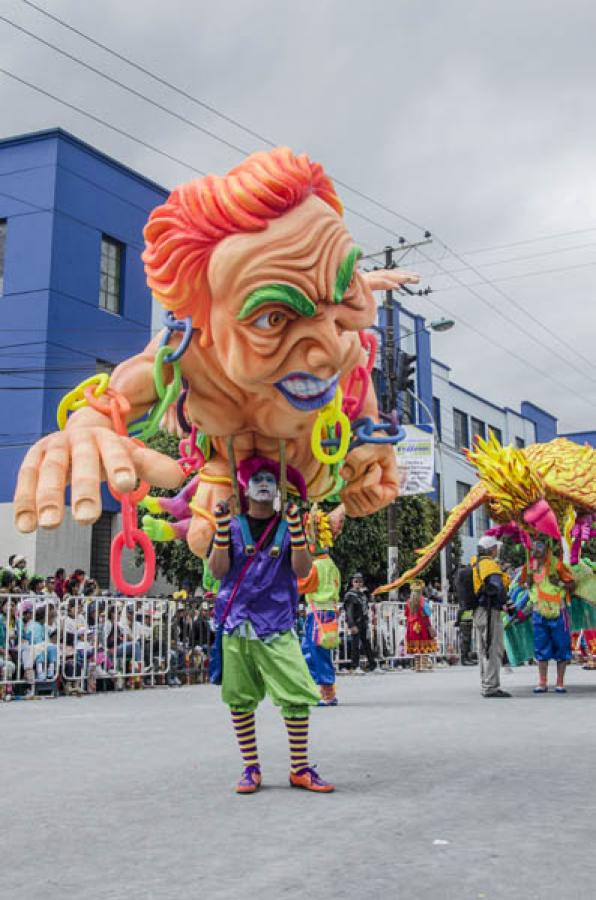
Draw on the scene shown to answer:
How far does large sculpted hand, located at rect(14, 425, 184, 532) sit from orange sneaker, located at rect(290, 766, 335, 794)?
5.25 feet

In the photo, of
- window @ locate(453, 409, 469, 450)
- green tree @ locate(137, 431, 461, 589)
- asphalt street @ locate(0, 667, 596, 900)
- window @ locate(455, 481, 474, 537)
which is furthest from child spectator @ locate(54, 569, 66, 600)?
window @ locate(453, 409, 469, 450)

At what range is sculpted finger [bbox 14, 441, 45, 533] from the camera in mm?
4188

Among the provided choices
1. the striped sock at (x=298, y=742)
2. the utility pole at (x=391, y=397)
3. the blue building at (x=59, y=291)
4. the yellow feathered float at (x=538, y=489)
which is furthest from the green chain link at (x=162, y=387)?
the blue building at (x=59, y=291)

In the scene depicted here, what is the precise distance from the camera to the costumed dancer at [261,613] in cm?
474

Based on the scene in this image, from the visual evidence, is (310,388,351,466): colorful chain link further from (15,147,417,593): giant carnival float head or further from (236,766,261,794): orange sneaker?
(236,766,261,794): orange sneaker

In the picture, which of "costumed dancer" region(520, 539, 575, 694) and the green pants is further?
"costumed dancer" region(520, 539, 575, 694)

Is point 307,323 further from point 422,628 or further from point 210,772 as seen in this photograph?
point 422,628

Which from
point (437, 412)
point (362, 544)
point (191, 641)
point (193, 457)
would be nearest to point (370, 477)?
Answer: point (193, 457)

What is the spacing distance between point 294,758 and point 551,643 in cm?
635

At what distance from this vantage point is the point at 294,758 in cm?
482

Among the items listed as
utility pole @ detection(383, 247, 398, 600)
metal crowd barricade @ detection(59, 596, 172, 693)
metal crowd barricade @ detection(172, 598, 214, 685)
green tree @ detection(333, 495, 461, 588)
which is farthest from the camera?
green tree @ detection(333, 495, 461, 588)

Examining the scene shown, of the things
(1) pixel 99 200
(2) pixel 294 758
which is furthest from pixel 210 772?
(1) pixel 99 200

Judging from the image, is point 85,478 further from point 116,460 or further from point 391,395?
point 391,395

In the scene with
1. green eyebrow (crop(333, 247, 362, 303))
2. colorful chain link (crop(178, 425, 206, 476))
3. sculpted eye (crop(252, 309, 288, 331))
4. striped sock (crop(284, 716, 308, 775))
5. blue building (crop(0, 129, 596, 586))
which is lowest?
striped sock (crop(284, 716, 308, 775))
